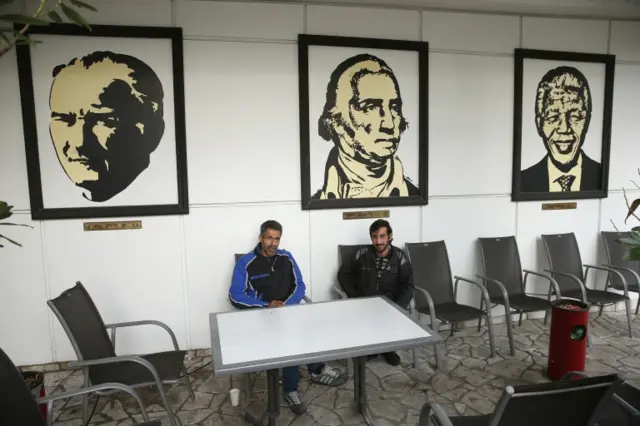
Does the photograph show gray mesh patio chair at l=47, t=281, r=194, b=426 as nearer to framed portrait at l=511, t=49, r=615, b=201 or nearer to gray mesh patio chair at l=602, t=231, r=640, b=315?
framed portrait at l=511, t=49, r=615, b=201

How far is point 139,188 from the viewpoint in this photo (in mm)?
3244

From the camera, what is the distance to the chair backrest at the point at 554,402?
1.30 m

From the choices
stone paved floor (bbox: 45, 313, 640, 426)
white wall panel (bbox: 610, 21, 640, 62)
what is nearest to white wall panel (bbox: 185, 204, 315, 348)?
stone paved floor (bbox: 45, 313, 640, 426)

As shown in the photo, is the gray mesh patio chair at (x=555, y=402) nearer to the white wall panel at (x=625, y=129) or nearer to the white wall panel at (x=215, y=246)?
the white wall panel at (x=215, y=246)

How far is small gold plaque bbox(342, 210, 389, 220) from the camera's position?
11.9ft

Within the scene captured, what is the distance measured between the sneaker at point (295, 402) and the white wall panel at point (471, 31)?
323 cm

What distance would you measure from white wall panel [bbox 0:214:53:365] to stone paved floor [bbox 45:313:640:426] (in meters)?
0.29

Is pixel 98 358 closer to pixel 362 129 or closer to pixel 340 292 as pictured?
pixel 340 292

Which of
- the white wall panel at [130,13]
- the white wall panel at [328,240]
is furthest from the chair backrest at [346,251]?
the white wall panel at [130,13]

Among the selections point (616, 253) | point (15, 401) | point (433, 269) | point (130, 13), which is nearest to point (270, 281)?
point (433, 269)

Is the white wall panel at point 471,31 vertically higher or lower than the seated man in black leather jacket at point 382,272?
higher

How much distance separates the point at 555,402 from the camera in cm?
134

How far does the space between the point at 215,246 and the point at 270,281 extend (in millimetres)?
691

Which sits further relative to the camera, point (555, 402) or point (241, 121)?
point (241, 121)
